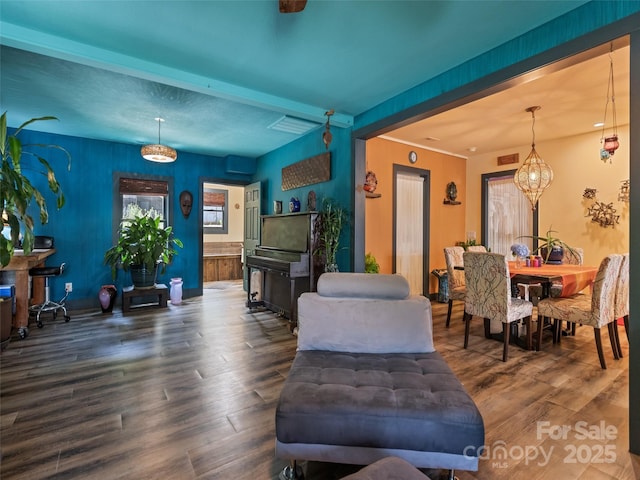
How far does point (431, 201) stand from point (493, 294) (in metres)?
2.76

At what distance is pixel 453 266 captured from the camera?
157 inches

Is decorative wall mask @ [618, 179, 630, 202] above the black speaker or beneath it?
above

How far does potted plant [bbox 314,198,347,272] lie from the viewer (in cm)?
384

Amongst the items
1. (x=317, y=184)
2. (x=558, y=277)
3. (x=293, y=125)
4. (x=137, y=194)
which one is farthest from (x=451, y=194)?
(x=137, y=194)

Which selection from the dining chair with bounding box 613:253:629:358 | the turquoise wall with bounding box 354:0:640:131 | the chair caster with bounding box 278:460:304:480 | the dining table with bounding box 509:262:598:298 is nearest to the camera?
the chair caster with bounding box 278:460:304:480

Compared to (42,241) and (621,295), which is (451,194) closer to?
(621,295)

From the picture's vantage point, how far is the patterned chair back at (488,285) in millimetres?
2969

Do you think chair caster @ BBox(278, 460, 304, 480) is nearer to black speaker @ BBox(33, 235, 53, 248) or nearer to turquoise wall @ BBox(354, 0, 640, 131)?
turquoise wall @ BBox(354, 0, 640, 131)

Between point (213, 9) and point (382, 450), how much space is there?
270cm

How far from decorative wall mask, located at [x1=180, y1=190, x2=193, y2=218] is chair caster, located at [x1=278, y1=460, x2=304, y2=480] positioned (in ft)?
16.6

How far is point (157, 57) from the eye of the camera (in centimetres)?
263

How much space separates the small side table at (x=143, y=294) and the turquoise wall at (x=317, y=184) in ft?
7.32

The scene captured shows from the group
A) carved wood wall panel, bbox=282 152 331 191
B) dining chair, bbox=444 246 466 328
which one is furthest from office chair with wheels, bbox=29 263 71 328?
dining chair, bbox=444 246 466 328

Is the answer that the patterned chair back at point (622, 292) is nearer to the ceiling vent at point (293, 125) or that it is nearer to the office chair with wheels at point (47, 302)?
the ceiling vent at point (293, 125)
